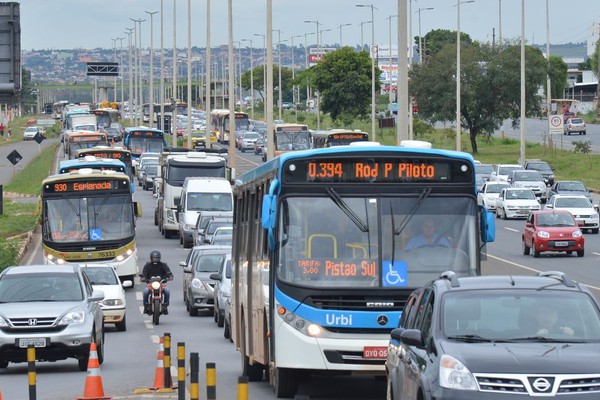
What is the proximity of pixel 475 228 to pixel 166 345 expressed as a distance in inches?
160

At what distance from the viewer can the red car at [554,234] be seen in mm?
44938

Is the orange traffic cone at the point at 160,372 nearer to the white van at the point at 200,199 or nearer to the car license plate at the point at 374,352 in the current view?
the car license plate at the point at 374,352

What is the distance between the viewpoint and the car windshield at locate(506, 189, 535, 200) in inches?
2404

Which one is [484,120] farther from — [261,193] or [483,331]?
[483,331]

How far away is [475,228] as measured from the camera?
16.2 meters

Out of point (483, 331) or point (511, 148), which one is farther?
point (511, 148)

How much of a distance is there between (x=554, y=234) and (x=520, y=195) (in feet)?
53.6

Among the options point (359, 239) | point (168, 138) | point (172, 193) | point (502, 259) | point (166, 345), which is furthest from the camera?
point (168, 138)

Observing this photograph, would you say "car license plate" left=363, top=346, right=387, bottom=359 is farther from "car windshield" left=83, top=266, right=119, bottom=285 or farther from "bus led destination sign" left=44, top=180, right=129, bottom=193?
"bus led destination sign" left=44, top=180, right=129, bottom=193

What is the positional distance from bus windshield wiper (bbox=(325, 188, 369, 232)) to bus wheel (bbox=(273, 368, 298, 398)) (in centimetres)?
185

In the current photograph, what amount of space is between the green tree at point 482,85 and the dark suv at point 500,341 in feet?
288

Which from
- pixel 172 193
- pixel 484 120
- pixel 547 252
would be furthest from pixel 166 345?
pixel 484 120

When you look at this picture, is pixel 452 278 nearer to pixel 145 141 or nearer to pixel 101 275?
pixel 101 275

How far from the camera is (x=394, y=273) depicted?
15.9m
